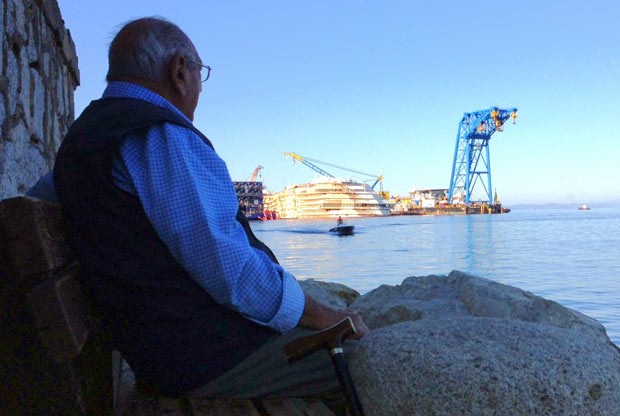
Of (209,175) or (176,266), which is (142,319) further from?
(209,175)

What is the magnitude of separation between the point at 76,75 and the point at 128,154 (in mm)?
3245

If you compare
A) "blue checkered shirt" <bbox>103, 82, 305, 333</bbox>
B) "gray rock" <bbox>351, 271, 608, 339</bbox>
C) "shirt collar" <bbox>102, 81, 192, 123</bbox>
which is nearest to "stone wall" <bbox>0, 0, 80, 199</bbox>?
"shirt collar" <bbox>102, 81, 192, 123</bbox>

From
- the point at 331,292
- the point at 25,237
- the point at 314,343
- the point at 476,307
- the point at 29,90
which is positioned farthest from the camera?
the point at 331,292

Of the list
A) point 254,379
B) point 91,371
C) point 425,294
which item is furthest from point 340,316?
point 425,294

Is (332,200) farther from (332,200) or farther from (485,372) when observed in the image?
(485,372)

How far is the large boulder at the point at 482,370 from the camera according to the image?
1335mm

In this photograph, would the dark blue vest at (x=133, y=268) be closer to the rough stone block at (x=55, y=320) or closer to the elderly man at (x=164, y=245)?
the elderly man at (x=164, y=245)

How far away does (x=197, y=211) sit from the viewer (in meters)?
1.19

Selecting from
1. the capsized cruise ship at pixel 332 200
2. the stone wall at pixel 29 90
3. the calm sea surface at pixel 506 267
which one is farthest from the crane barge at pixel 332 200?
the stone wall at pixel 29 90

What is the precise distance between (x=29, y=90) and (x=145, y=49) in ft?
3.71

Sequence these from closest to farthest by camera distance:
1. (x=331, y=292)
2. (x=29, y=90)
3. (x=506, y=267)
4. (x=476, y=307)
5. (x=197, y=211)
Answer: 1. (x=197, y=211)
2. (x=29, y=90)
3. (x=476, y=307)
4. (x=331, y=292)
5. (x=506, y=267)

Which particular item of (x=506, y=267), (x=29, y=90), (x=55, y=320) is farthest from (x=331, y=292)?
(x=506, y=267)

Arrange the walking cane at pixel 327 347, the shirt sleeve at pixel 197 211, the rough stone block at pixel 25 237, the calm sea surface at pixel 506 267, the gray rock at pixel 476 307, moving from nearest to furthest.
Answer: the rough stone block at pixel 25 237 → the shirt sleeve at pixel 197 211 → the walking cane at pixel 327 347 → the gray rock at pixel 476 307 → the calm sea surface at pixel 506 267

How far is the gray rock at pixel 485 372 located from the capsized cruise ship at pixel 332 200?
68.0 meters
